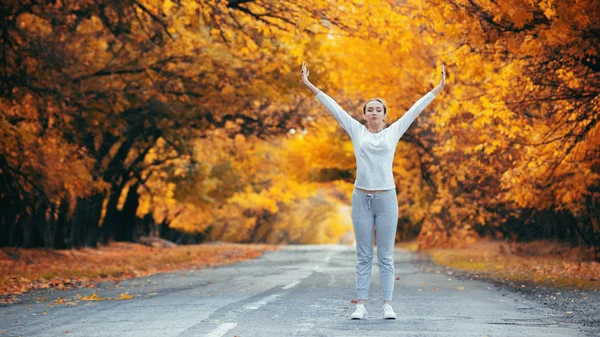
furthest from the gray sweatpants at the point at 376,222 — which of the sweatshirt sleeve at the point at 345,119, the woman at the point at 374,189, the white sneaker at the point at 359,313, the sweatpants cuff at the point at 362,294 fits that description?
the sweatshirt sleeve at the point at 345,119

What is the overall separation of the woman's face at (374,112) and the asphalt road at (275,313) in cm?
184

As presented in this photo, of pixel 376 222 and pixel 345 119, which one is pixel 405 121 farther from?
pixel 376 222

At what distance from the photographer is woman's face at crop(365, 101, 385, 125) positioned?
305 inches

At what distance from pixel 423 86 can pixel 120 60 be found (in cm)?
822

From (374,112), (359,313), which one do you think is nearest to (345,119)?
(374,112)

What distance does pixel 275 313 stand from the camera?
28.8 ft

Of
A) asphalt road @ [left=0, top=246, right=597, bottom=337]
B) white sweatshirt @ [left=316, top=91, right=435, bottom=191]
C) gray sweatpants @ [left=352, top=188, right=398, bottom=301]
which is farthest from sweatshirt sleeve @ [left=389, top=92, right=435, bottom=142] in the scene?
asphalt road @ [left=0, top=246, right=597, bottom=337]

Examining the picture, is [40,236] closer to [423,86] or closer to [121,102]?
[121,102]

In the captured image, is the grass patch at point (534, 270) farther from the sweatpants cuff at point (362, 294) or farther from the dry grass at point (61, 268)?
the dry grass at point (61, 268)

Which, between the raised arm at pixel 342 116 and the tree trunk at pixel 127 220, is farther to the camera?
the tree trunk at pixel 127 220

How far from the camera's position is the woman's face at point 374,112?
7734 mm

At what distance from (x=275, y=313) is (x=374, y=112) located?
2429 millimetres

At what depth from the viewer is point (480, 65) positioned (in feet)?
45.1

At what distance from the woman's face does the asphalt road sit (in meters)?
1.84
